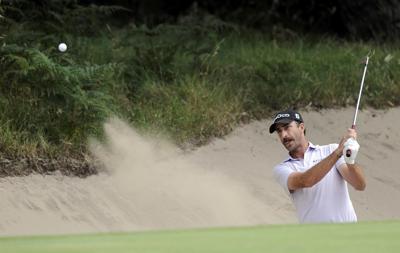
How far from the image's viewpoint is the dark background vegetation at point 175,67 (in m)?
12.8

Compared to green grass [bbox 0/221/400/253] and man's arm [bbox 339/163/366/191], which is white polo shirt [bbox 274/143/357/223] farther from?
green grass [bbox 0/221/400/253]

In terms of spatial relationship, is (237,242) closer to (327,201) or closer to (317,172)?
(317,172)

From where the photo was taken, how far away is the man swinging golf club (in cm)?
789

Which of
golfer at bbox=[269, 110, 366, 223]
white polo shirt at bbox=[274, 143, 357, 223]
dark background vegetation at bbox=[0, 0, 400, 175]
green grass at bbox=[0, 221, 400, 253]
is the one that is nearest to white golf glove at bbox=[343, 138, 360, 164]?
golfer at bbox=[269, 110, 366, 223]

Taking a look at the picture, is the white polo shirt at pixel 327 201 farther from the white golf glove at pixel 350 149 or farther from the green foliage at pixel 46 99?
the green foliage at pixel 46 99

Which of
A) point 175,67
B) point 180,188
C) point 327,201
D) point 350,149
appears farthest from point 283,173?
point 175,67

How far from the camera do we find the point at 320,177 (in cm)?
788

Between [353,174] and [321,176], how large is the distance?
0.25 metres

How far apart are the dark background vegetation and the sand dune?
24 cm

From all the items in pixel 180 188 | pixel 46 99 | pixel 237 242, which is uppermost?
pixel 237 242

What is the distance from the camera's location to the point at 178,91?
14719mm

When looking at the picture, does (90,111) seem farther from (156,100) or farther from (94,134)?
(156,100)

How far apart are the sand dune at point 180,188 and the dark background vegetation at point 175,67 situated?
0.24 meters

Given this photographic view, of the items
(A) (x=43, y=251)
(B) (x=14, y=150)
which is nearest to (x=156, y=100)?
(B) (x=14, y=150)
